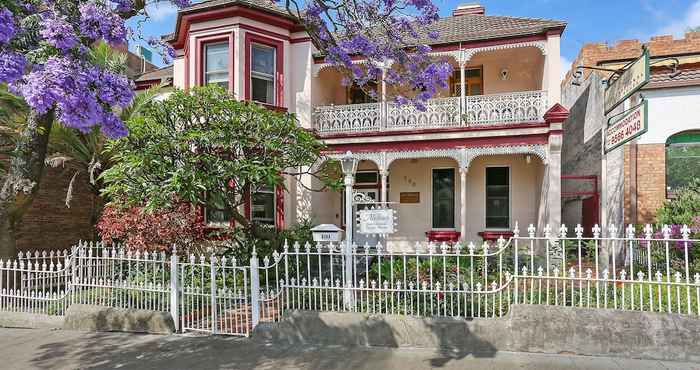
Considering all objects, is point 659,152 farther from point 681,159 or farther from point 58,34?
point 58,34

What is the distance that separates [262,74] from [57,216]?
7145 mm

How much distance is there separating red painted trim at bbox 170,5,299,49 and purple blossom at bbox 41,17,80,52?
7.63 metres

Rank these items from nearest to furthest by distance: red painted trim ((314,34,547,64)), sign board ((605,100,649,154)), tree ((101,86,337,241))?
sign board ((605,100,649,154)) → tree ((101,86,337,241)) → red painted trim ((314,34,547,64))

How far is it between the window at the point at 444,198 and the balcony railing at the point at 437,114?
2.27 meters

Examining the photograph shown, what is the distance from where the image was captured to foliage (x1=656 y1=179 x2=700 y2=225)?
28.8 ft

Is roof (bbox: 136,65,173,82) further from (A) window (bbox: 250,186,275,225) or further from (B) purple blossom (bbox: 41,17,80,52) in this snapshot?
(B) purple blossom (bbox: 41,17,80,52)

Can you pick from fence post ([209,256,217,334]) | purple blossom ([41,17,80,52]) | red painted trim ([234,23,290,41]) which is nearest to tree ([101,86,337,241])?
fence post ([209,256,217,334])

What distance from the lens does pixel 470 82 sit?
13812 mm

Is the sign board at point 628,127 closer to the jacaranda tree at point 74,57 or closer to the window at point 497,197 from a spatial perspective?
the jacaranda tree at point 74,57

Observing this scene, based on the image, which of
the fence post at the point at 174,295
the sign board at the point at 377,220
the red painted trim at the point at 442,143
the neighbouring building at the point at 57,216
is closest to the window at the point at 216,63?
the red painted trim at the point at 442,143

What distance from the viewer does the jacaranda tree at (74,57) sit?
4496 mm

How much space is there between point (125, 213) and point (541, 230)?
9.96 meters

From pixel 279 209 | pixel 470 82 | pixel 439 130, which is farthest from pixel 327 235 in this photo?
pixel 470 82

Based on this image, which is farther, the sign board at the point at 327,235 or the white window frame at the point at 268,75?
the white window frame at the point at 268,75
